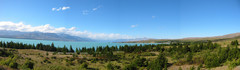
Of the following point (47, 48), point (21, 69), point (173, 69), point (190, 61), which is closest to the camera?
point (21, 69)

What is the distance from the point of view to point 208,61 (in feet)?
74.2

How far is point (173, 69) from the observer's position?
25.3 m

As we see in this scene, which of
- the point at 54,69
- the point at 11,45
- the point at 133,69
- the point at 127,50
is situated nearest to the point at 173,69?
the point at 133,69

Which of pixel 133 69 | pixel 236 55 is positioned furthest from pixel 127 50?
pixel 236 55

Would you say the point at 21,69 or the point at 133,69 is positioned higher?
the point at 21,69

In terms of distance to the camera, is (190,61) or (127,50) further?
(127,50)

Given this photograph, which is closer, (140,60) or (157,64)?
(157,64)

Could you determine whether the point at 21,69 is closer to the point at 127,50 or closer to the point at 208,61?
the point at 208,61

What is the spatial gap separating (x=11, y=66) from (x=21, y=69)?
1.47 meters

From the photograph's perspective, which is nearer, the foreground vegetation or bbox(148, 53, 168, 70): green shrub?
the foreground vegetation

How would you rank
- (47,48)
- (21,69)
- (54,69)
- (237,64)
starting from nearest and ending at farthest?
(237,64) → (21,69) → (54,69) → (47,48)

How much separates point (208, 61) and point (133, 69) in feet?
52.0

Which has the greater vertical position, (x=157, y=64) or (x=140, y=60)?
(x=157, y=64)

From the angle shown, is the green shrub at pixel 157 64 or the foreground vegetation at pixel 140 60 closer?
the foreground vegetation at pixel 140 60
